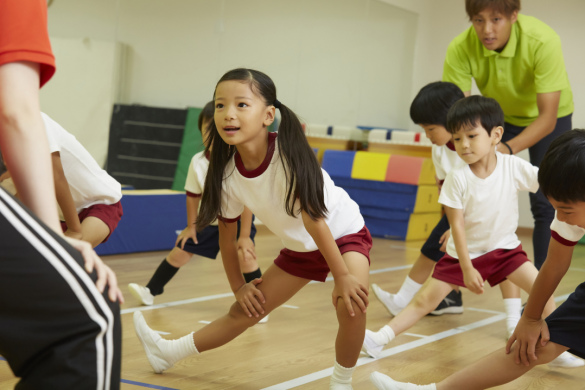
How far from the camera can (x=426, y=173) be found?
20.5 ft

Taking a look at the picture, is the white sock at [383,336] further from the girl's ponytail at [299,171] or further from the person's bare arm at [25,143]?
the person's bare arm at [25,143]

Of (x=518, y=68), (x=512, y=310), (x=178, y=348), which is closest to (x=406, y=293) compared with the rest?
(x=512, y=310)

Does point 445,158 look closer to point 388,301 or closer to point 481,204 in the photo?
point 481,204

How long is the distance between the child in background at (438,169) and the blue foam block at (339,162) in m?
3.30

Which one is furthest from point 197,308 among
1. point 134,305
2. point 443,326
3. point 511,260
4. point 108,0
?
point 108,0

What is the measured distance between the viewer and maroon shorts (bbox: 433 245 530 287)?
2492 mm

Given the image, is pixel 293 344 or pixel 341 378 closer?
pixel 341 378

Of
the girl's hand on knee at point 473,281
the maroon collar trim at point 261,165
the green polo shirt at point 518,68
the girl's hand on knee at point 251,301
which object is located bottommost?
the girl's hand on knee at point 251,301

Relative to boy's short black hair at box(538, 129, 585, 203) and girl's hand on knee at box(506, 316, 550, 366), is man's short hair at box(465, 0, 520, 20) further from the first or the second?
girl's hand on knee at box(506, 316, 550, 366)

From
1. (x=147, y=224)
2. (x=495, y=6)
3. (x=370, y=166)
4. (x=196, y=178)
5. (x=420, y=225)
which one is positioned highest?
(x=495, y=6)

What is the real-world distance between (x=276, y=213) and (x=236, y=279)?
0.79 feet

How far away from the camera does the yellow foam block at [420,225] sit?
6281 mm

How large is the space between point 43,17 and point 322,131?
19.8 feet

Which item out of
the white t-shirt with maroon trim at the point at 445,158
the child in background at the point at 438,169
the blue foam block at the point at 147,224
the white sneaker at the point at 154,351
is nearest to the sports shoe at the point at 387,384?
the white sneaker at the point at 154,351
